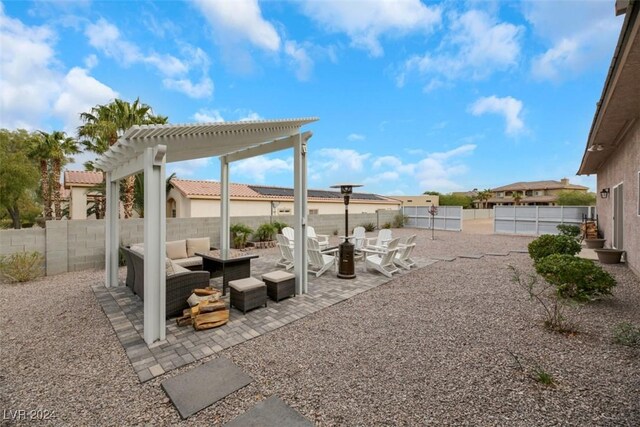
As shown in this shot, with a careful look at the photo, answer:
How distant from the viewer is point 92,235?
7637 mm

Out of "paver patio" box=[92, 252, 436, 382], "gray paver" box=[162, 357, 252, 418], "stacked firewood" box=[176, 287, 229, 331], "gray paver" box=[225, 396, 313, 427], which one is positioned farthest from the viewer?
"stacked firewood" box=[176, 287, 229, 331]

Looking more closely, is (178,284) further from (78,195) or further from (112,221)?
(78,195)

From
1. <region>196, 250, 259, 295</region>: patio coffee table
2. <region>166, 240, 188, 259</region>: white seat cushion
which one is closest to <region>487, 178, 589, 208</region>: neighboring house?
<region>196, 250, 259, 295</region>: patio coffee table

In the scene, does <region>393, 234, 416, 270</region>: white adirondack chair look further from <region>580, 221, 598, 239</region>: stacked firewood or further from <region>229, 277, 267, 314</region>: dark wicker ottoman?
<region>580, 221, 598, 239</region>: stacked firewood

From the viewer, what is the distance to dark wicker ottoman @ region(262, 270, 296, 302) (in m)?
5.09

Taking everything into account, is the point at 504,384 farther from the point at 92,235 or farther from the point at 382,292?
the point at 92,235

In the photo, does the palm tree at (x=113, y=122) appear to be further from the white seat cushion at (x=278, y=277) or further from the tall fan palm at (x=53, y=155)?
the white seat cushion at (x=278, y=277)

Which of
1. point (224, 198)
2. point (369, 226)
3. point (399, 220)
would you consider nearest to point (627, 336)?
point (224, 198)

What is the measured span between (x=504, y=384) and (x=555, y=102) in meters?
11.4

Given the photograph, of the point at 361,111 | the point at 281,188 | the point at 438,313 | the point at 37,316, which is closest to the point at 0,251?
the point at 37,316

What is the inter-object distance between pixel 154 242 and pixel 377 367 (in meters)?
3.08

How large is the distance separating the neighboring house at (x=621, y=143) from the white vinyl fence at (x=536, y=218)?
2.24 meters

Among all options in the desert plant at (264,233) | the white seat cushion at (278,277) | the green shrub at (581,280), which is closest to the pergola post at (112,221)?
the white seat cushion at (278,277)

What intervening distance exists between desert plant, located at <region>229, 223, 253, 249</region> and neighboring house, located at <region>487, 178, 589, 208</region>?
143ft
